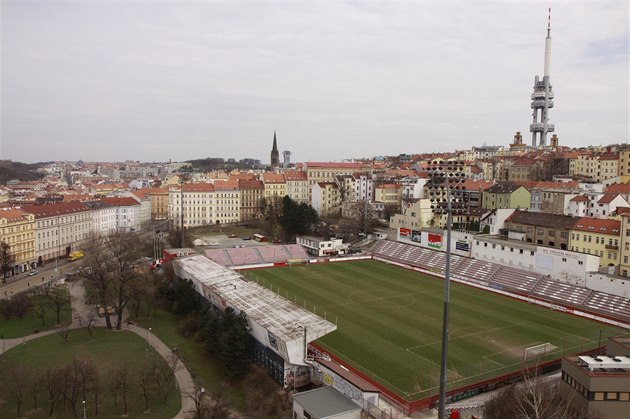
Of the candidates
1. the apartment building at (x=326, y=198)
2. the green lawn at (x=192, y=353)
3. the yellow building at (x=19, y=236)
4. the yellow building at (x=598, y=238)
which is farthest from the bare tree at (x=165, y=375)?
the apartment building at (x=326, y=198)

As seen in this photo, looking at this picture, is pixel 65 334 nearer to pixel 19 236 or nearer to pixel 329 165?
pixel 19 236

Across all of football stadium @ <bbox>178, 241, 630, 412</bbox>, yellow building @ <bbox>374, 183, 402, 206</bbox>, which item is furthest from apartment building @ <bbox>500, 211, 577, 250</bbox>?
yellow building @ <bbox>374, 183, 402, 206</bbox>

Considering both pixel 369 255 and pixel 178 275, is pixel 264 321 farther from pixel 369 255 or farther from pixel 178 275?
pixel 369 255

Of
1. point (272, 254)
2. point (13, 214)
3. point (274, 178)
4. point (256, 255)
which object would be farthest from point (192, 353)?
point (274, 178)

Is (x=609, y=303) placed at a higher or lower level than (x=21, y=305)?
higher

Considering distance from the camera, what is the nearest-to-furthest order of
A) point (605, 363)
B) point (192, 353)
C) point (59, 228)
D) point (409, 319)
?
point (605, 363), point (192, 353), point (409, 319), point (59, 228)

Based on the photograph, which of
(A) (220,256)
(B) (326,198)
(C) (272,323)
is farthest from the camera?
(B) (326,198)

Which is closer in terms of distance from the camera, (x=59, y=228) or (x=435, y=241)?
(x=435, y=241)
